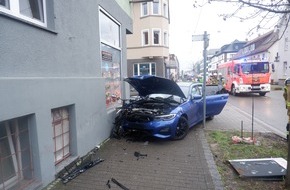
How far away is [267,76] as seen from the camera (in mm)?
19078

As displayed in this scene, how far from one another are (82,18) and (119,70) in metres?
3.60

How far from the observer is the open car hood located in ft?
23.5

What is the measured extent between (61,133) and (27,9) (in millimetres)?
2335

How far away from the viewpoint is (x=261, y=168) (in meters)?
4.77

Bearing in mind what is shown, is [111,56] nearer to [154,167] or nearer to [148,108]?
[148,108]

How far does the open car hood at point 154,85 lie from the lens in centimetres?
717

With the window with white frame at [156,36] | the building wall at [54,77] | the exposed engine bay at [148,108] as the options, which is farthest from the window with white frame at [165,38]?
the building wall at [54,77]

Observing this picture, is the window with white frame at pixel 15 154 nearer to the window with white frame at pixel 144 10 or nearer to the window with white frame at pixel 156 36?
the window with white frame at pixel 156 36

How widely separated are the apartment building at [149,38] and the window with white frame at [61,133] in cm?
1973

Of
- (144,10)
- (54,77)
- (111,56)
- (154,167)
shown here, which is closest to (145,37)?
(144,10)

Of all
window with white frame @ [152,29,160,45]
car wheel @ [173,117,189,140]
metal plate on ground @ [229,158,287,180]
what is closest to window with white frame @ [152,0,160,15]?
window with white frame @ [152,29,160,45]

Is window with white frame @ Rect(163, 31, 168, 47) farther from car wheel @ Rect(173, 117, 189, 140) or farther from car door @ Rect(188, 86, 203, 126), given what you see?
car wheel @ Rect(173, 117, 189, 140)

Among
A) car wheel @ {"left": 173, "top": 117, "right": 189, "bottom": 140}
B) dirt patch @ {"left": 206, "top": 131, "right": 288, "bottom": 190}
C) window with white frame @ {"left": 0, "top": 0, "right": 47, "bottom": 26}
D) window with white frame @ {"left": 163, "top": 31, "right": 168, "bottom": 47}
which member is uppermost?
window with white frame @ {"left": 163, "top": 31, "right": 168, "bottom": 47}

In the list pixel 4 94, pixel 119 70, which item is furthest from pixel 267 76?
pixel 4 94
